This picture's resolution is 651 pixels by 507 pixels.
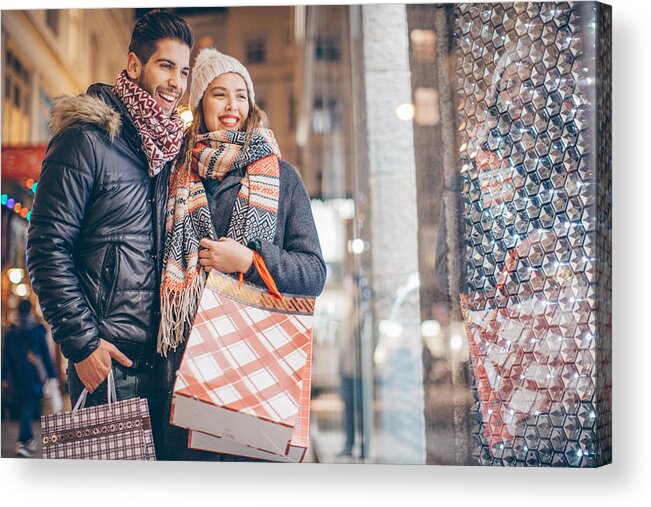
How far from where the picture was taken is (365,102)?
13.5ft

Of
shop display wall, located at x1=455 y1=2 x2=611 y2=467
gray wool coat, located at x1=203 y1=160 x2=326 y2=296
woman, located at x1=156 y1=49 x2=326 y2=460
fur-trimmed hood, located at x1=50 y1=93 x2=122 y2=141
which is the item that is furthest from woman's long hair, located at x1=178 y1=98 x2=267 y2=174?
shop display wall, located at x1=455 y1=2 x2=611 y2=467

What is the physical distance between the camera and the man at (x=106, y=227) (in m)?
3.57

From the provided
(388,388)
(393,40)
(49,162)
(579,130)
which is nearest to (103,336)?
(49,162)

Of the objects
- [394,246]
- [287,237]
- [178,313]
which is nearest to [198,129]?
[287,237]

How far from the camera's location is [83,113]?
11.9 ft

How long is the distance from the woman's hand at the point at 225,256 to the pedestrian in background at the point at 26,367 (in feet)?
2.43

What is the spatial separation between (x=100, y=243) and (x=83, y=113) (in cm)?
54

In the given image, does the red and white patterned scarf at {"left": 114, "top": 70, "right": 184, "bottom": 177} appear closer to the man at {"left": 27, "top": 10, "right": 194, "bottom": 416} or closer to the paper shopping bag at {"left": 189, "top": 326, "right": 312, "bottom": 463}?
the man at {"left": 27, "top": 10, "right": 194, "bottom": 416}

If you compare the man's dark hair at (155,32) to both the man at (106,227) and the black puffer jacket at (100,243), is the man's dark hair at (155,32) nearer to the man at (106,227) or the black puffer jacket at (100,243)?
the man at (106,227)

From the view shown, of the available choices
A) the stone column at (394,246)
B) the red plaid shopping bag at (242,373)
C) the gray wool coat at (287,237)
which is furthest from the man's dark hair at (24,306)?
the stone column at (394,246)

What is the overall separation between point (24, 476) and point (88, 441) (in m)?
0.41

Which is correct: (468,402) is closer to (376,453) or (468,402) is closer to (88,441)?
(376,453)

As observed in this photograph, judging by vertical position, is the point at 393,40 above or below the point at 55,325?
above

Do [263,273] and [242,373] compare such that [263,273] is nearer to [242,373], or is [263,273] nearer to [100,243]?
[242,373]
